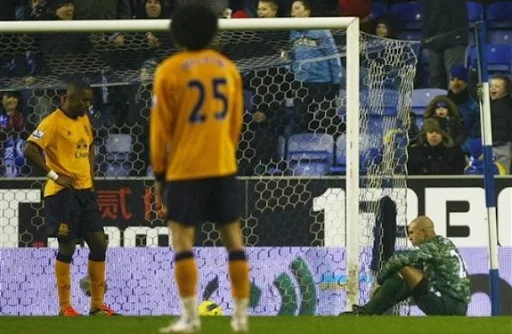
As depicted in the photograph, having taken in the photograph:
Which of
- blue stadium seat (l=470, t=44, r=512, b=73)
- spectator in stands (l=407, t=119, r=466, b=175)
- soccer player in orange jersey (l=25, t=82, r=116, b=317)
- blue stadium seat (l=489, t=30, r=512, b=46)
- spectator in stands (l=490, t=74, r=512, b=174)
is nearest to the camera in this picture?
soccer player in orange jersey (l=25, t=82, r=116, b=317)

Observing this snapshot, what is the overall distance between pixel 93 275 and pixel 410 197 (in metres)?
3.31

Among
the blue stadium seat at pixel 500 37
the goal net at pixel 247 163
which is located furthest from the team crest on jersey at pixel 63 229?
the blue stadium seat at pixel 500 37

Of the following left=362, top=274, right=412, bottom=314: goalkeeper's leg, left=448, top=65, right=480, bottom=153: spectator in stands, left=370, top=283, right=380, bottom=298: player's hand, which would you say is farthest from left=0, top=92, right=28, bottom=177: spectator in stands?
left=448, top=65, right=480, bottom=153: spectator in stands

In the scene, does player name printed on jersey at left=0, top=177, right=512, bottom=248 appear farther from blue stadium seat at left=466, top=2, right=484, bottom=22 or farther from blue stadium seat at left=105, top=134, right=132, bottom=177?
blue stadium seat at left=466, top=2, right=484, bottom=22

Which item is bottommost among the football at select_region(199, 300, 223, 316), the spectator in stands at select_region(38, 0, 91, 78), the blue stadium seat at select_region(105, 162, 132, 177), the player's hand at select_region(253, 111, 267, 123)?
the football at select_region(199, 300, 223, 316)

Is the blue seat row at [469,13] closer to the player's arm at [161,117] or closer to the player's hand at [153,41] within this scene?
the player's hand at [153,41]

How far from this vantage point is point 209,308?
12.8 m

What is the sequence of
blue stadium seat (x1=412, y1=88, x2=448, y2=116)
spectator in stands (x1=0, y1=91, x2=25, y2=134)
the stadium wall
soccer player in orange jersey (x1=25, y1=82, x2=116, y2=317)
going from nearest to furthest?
1. soccer player in orange jersey (x1=25, y1=82, x2=116, y2=317)
2. the stadium wall
3. spectator in stands (x1=0, y1=91, x2=25, y2=134)
4. blue stadium seat (x1=412, y1=88, x2=448, y2=116)

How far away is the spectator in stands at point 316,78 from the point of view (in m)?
13.3

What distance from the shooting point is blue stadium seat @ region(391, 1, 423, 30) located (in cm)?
1748

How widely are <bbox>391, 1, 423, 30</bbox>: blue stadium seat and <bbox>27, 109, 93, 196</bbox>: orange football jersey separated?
654 centimetres

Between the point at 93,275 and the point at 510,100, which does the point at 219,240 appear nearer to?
the point at 93,275

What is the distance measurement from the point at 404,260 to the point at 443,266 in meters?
0.46

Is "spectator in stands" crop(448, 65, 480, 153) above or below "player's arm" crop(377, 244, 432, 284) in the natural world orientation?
above
